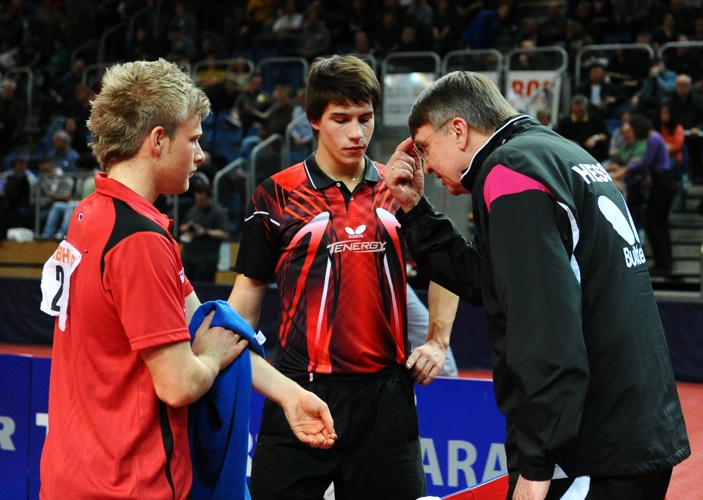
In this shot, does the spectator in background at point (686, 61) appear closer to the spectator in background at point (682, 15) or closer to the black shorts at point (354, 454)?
the spectator in background at point (682, 15)

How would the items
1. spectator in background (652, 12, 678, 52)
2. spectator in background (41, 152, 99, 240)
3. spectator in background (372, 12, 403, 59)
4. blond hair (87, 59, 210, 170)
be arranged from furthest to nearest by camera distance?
spectator in background (372, 12, 403, 59) < spectator in background (41, 152, 99, 240) < spectator in background (652, 12, 678, 52) < blond hair (87, 59, 210, 170)

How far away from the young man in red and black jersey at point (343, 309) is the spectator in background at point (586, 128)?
8.73m

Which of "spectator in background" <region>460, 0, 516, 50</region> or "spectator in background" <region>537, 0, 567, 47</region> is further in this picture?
"spectator in background" <region>460, 0, 516, 50</region>

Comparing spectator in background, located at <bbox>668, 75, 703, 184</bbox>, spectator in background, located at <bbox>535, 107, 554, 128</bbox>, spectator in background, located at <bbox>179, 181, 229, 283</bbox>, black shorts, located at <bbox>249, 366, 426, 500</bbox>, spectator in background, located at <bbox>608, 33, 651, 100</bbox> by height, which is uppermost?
spectator in background, located at <bbox>608, 33, 651, 100</bbox>

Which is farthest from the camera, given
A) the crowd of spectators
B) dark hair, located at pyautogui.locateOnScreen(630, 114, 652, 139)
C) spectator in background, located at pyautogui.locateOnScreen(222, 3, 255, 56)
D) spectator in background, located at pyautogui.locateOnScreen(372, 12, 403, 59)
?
spectator in background, located at pyautogui.locateOnScreen(222, 3, 255, 56)

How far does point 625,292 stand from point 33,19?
63.9ft

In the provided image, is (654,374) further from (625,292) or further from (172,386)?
(172,386)

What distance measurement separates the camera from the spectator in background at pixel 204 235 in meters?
12.2

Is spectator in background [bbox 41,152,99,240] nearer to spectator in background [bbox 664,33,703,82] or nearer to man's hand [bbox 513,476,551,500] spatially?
spectator in background [bbox 664,33,703,82]

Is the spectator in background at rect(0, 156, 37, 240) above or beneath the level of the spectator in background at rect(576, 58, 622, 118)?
beneath

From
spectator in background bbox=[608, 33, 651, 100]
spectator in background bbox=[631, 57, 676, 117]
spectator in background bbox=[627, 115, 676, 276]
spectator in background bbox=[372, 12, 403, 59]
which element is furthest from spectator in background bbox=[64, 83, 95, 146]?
spectator in background bbox=[627, 115, 676, 276]

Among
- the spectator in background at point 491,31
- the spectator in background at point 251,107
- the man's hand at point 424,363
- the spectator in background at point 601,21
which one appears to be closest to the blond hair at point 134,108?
the man's hand at point 424,363

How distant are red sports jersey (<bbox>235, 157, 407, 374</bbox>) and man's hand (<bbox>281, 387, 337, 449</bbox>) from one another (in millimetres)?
653

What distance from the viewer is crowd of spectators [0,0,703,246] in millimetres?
12711
